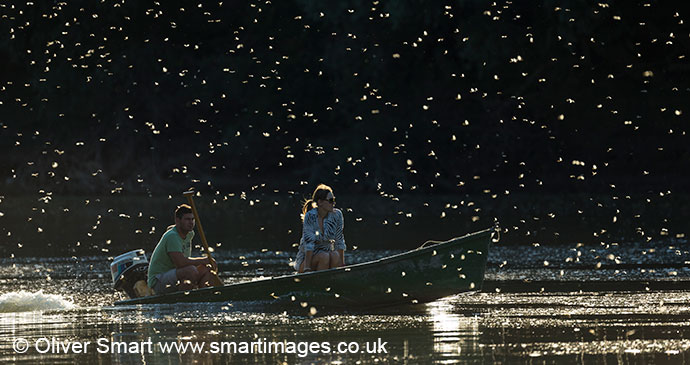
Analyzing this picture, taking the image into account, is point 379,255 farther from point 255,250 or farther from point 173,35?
point 173,35

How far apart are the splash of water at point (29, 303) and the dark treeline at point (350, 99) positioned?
74.2 feet

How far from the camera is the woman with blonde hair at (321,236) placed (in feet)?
54.0

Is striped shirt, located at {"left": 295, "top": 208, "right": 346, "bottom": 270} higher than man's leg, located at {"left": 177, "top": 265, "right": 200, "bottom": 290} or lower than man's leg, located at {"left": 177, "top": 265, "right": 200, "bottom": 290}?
higher

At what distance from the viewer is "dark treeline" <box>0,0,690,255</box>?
4100 centimetres

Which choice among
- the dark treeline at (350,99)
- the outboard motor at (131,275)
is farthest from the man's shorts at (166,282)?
the dark treeline at (350,99)

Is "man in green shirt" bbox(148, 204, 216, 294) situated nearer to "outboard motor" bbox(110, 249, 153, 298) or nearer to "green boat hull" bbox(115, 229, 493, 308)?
"outboard motor" bbox(110, 249, 153, 298)

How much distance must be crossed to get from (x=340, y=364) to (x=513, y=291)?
6.77 m

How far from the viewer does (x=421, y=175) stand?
1806 inches

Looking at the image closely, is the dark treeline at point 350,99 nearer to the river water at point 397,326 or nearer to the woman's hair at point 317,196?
the river water at point 397,326

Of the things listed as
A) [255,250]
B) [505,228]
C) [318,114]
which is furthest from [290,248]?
[318,114]

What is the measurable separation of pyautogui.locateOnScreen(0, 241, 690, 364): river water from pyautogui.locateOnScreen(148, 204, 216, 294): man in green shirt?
1.87ft

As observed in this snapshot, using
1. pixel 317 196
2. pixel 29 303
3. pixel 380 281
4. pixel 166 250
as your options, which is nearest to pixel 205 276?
pixel 166 250

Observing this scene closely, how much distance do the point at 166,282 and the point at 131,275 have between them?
0.76 meters

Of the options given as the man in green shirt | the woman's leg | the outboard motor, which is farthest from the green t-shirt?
the woman's leg
